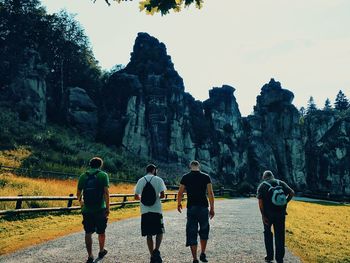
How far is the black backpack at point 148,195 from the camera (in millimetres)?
8508

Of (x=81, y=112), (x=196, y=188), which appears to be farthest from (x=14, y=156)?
(x=196, y=188)

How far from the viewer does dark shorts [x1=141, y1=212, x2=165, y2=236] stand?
834cm

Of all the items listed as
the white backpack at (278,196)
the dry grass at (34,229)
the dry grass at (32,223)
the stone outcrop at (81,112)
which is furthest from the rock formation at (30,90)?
the white backpack at (278,196)

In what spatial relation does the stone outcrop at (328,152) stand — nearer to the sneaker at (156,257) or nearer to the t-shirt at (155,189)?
the t-shirt at (155,189)

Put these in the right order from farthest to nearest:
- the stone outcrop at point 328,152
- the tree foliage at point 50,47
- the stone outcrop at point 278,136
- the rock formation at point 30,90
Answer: the stone outcrop at point 328,152 < the stone outcrop at point 278,136 < the tree foliage at point 50,47 < the rock formation at point 30,90

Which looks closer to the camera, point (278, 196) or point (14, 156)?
point (278, 196)

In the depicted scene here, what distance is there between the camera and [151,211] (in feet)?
28.0

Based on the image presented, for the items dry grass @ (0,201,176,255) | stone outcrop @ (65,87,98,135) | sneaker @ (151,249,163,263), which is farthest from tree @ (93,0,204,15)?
stone outcrop @ (65,87,98,135)

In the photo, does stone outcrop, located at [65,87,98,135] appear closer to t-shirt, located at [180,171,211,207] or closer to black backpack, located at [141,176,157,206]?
black backpack, located at [141,176,157,206]

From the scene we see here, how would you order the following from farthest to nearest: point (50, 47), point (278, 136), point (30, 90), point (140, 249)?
point (278, 136)
point (50, 47)
point (30, 90)
point (140, 249)

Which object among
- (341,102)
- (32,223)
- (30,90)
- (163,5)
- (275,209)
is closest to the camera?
(163,5)

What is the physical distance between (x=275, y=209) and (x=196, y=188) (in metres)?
2.10

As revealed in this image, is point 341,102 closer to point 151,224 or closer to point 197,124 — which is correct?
point 197,124

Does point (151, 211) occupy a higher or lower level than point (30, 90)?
lower
